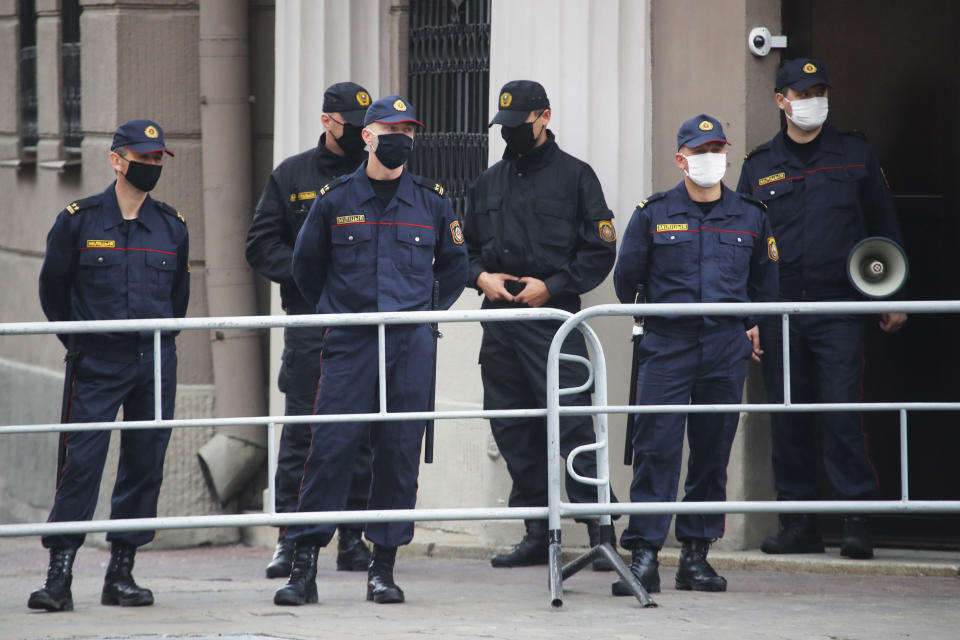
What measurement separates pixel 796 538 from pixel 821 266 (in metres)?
1.30

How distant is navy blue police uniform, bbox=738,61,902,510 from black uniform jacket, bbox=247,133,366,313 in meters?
1.97

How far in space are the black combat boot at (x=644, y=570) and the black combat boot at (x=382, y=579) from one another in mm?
908

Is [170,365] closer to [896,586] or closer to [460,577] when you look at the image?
[460,577]

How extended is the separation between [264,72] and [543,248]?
3017mm

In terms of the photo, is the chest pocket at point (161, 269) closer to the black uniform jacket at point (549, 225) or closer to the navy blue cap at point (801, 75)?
the black uniform jacket at point (549, 225)

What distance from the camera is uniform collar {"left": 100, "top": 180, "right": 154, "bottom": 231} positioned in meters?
6.70

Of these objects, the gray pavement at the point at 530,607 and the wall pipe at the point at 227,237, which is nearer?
the gray pavement at the point at 530,607

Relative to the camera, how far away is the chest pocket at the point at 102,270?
6660 mm

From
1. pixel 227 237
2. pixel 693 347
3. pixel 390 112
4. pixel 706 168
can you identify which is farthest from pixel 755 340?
pixel 227 237

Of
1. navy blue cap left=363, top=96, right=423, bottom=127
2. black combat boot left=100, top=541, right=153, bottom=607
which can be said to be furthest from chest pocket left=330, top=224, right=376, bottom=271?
black combat boot left=100, top=541, right=153, bottom=607

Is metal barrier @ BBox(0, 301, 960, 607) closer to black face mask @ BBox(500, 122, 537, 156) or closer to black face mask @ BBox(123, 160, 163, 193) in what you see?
black face mask @ BBox(123, 160, 163, 193)

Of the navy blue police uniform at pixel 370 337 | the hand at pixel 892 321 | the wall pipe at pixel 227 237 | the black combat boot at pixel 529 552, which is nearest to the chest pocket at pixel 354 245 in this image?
the navy blue police uniform at pixel 370 337

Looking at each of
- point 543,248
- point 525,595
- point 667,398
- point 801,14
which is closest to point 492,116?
point 543,248

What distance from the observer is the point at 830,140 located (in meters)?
7.49
